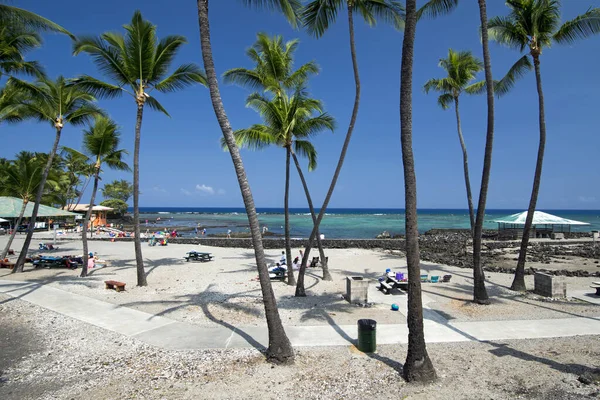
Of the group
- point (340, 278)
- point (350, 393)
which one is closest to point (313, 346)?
point (350, 393)

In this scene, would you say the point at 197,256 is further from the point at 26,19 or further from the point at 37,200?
the point at 26,19

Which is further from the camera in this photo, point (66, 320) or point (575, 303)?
point (575, 303)

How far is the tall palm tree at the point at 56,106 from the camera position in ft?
48.4

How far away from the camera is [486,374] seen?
608 cm

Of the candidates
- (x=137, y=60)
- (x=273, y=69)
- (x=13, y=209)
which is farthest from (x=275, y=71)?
(x=13, y=209)

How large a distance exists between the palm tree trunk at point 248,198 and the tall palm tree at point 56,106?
10.4 metres

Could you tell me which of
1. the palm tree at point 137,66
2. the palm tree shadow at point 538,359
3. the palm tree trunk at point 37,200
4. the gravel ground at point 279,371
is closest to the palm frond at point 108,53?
the palm tree at point 137,66

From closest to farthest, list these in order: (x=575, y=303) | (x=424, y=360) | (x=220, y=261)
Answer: (x=424, y=360), (x=575, y=303), (x=220, y=261)

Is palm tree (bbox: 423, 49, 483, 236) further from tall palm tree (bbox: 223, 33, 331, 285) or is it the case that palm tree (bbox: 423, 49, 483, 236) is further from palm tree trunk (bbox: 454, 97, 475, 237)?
tall palm tree (bbox: 223, 33, 331, 285)

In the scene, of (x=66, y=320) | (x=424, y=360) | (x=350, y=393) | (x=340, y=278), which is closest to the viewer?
(x=350, y=393)

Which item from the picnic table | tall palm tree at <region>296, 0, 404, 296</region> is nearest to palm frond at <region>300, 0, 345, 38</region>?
tall palm tree at <region>296, 0, 404, 296</region>

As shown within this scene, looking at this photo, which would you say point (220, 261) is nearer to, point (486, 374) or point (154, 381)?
Answer: point (154, 381)

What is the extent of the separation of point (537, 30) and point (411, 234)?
10649 mm

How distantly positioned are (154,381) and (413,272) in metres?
4.74
